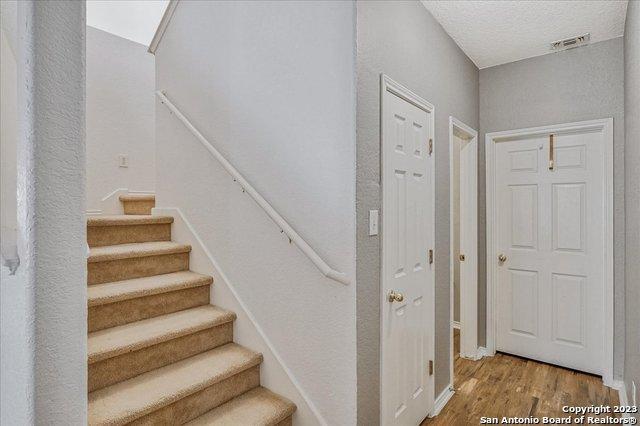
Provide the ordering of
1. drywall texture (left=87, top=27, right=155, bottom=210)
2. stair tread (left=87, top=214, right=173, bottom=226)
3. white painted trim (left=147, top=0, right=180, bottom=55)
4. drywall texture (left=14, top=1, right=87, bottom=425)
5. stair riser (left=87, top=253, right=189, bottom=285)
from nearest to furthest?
1. drywall texture (left=14, top=1, right=87, bottom=425)
2. stair riser (left=87, top=253, right=189, bottom=285)
3. stair tread (left=87, top=214, right=173, bottom=226)
4. white painted trim (left=147, top=0, right=180, bottom=55)
5. drywall texture (left=87, top=27, right=155, bottom=210)

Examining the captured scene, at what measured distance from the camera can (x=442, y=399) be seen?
2.54m

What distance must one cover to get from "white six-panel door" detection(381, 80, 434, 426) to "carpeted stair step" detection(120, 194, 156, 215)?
2401 mm

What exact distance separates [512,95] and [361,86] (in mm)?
2266

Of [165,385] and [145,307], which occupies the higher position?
[145,307]

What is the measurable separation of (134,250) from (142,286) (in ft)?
0.98

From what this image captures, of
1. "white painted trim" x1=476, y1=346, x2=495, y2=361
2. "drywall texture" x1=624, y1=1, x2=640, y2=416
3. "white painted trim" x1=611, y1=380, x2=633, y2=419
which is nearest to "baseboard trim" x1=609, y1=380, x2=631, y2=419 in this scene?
"white painted trim" x1=611, y1=380, x2=633, y2=419

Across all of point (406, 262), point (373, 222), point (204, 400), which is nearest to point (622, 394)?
point (406, 262)

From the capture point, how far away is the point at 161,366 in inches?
75.1

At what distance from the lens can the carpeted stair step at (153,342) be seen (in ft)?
5.56

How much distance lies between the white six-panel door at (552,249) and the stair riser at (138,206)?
3.28 meters

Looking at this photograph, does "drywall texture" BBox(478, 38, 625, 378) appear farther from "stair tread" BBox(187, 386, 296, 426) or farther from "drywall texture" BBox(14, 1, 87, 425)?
"drywall texture" BBox(14, 1, 87, 425)

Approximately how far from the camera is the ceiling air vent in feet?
9.21

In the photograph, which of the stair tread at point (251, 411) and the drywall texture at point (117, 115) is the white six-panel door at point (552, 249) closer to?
the stair tread at point (251, 411)

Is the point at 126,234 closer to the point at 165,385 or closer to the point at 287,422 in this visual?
the point at 165,385
